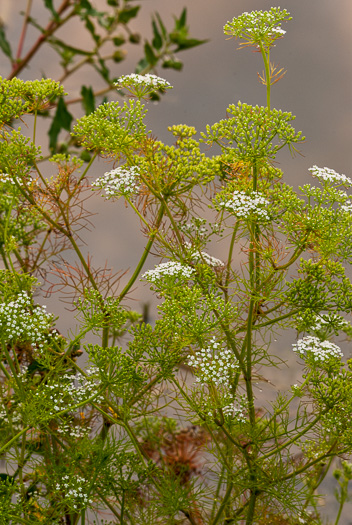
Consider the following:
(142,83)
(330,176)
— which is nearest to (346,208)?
(330,176)

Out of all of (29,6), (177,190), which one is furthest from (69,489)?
(29,6)

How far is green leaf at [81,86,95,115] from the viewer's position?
216cm

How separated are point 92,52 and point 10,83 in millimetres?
295

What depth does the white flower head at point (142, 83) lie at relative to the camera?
205 centimetres

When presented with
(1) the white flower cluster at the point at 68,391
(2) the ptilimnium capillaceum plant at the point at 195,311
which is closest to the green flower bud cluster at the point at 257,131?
(2) the ptilimnium capillaceum plant at the point at 195,311

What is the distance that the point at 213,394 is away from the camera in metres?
1.94

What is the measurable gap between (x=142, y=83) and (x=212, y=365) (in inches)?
36.4

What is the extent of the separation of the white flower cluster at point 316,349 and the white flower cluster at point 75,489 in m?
0.81

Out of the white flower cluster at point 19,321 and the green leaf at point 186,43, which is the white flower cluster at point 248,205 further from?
the white flower cluster at point 19,321

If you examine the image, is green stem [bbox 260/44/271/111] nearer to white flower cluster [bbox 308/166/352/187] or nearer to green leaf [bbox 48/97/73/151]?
white flower cluster [bbox 308/166/352/187]

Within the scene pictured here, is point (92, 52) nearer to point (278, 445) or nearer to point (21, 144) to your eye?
point (21, 144)

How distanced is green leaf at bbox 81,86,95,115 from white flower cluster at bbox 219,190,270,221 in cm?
61

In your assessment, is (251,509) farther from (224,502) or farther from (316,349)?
(316,349)

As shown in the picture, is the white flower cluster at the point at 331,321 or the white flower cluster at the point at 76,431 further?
the white flower cluster at the point at 76,431
